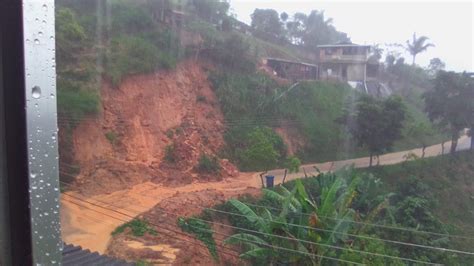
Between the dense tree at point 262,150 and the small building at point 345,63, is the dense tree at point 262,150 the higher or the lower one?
the lower one

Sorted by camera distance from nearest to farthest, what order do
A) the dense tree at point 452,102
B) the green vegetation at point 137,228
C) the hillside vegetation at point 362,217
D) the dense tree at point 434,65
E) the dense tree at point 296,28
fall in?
the hillside vegetation at point 362,217, the green vegetation at point 137,228, the dense tree at point 452,102, the dense tree at point 434,65, the dense tree at point 296,28

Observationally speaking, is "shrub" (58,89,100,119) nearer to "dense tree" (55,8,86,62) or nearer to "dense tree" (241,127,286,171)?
"dense tree" (55,8,86,62)

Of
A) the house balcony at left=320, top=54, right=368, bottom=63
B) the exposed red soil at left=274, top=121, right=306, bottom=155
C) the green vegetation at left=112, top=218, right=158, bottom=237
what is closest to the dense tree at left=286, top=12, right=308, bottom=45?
the house balcony at left=320, top=54, right=368, bottom=63

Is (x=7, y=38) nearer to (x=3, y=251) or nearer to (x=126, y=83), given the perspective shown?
(x=3, y=251)

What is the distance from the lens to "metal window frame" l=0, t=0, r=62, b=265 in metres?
0.49

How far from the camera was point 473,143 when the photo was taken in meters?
9.54

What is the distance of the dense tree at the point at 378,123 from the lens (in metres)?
9.58

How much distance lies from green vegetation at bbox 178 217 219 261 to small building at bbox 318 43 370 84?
7680 mm

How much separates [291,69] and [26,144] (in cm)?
1256

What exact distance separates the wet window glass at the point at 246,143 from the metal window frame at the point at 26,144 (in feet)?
13.1

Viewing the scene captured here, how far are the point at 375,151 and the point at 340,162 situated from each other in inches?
31.6

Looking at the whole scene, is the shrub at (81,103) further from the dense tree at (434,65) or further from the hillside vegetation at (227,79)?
the dense tree at (434,65)

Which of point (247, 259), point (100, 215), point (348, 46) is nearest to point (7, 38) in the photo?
point (247, 259)

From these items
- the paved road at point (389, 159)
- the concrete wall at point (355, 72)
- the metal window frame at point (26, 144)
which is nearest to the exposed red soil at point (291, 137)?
the paved road at point (389, 159)
